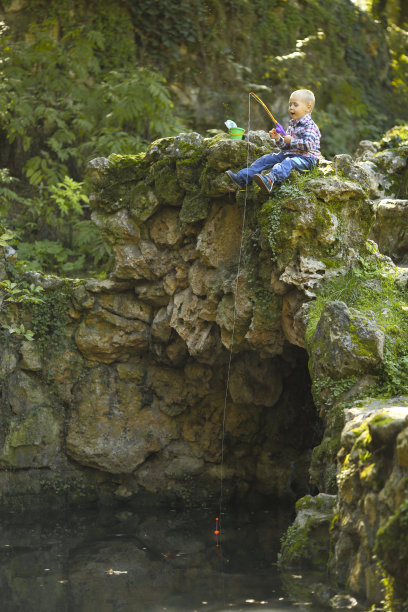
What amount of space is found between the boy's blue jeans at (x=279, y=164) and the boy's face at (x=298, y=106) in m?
0.45

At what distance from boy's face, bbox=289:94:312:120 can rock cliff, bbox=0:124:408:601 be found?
26.4 inches

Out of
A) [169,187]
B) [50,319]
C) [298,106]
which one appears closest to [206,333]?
[169,187]

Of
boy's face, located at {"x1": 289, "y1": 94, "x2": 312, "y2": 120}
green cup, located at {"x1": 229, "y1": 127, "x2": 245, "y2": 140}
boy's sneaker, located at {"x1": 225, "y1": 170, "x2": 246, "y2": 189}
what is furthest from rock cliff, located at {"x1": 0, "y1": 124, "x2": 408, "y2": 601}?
boy's face, located at {"x1": 289, "y1": 94, "x2": 312, "y2": 120}

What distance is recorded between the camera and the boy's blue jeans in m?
7.16

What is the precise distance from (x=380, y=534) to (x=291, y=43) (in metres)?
13.3

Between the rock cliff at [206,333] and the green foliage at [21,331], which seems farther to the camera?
the green foliage at [21,331]

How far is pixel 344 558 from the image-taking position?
5.21 meters

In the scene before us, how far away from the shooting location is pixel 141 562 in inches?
301

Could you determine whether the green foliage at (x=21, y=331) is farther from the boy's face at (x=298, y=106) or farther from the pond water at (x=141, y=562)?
the boy's face at (x=298, y=106)

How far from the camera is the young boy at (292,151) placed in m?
7.04

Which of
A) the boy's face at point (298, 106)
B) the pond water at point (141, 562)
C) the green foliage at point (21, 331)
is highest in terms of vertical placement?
the boy's face at point (298, 106)

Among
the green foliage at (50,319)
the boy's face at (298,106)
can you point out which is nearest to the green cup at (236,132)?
the boy's face at (298,106)

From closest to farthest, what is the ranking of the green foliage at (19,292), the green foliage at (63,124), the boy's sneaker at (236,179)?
the boy's sneaker at (236,179)
the green foliage at (19,292)
the green foliage at (63,124)

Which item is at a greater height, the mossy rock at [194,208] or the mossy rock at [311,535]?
the mossy rock at [194,208]
